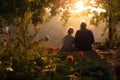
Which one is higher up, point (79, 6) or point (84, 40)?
point (79, 6)

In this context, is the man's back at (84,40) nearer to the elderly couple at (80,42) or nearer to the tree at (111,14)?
the elderly couple at (80,42)

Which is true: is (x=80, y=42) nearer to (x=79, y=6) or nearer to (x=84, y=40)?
(x=84, y=40)

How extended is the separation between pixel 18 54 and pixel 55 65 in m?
0.72

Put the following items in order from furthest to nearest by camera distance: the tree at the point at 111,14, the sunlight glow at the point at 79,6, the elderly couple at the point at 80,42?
the sunlight glow at the point at 79,6, the tree at the point at 111,14, the elderly couple at the point at 80,42

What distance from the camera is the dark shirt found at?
1074 cm

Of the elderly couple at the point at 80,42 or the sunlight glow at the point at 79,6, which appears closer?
the elderly couple at the point at 80,42

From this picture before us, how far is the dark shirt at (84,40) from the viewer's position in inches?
423

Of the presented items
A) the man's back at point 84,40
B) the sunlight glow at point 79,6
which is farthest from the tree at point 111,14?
the man's back at point 84,40

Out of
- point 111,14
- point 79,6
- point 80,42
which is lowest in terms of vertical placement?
point 80,42

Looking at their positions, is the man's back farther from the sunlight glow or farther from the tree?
the sunlight glow

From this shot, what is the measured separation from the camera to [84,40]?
35.6 feet

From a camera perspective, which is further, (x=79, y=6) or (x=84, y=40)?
(x=79, y=6)

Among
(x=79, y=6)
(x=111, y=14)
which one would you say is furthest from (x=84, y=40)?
(x=79, y=6)

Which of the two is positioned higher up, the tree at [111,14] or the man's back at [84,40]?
the tree at [111,14]
